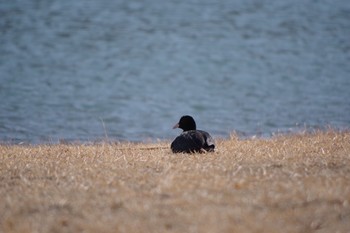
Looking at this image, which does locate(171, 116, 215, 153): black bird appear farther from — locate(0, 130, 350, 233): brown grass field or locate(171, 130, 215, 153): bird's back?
locate(0, 130, 350, 233): brown grass field

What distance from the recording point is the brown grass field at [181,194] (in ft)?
20.8

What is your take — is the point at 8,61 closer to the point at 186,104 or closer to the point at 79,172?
the point at 186,104

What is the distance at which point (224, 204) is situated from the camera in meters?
6.72

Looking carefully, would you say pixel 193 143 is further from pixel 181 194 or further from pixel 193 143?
pixel 181 194

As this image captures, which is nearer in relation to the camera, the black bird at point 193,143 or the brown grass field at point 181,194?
the brown grass field at point 181,194

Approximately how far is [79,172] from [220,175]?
5.27 feet

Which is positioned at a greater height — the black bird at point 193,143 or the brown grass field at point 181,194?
the brown grass field at point 181,194

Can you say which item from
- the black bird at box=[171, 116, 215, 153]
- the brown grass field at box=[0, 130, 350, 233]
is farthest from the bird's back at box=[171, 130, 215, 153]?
the brown grass field at box=[0, 130, 350, 233]

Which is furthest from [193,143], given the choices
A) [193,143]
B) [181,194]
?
[181,194]

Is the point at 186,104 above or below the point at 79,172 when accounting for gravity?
below

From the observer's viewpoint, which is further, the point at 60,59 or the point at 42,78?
the point at 60,59

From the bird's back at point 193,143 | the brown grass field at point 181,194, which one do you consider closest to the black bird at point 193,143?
the bird's back at point 193,143

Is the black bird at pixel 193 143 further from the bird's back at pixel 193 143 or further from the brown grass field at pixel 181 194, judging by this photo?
the brown grass field at pixel 181 194

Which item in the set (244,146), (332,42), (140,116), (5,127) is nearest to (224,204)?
(244,146)
